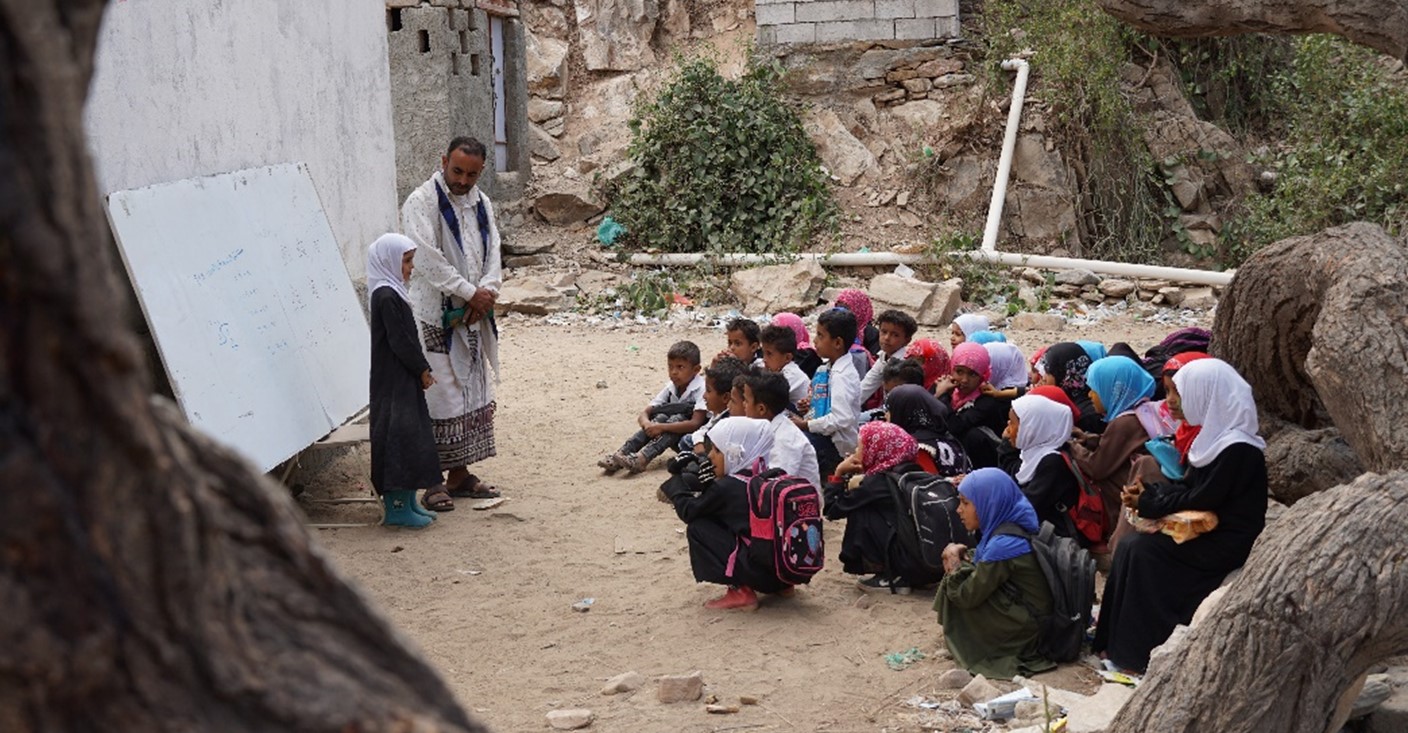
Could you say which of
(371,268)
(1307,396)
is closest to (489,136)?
(371,268)

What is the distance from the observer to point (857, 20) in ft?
50.4

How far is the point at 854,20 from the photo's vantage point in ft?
50.4

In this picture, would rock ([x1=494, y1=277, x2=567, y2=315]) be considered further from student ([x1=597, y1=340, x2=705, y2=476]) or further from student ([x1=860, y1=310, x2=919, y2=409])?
student ([x1=860, y1=310, x2=919, y2=409])

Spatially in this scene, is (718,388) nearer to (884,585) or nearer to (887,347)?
(887,347)

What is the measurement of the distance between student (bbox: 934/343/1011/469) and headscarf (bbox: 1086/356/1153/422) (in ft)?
2.08

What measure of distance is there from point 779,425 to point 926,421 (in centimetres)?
79

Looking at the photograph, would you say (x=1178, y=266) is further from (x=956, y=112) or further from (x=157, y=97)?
(x=157, y=97)

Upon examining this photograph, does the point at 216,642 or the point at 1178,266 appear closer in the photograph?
the point at 216,642

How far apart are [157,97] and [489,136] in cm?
889

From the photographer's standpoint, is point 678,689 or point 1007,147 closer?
point 678,689

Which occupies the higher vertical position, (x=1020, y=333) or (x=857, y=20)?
(x=857, y=20)

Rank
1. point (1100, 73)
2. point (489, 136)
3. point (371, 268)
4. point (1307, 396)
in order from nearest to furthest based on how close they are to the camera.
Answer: point (1307, 396), point (371, 268), point (1100, 73), point (489, 136)

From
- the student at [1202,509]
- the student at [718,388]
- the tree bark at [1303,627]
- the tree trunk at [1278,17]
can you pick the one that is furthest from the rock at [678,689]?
the tree trunk at [1278,17]

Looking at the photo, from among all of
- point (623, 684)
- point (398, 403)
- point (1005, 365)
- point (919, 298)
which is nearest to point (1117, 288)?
point (919, 298)
